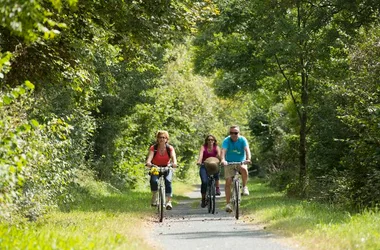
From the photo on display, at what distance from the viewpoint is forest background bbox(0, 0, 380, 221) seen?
11.4m

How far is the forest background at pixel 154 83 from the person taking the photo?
11368mm

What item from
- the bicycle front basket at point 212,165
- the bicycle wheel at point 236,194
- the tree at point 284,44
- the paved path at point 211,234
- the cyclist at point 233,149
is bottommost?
the paved path at point 211,234

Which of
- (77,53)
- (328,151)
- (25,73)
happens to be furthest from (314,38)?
(25,73)

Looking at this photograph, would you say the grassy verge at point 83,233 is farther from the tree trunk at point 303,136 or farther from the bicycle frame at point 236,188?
the tree trunk at point 303,136

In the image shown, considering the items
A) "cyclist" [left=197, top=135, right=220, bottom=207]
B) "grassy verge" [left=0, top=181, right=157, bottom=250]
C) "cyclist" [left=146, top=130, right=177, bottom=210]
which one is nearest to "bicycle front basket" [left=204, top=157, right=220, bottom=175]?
"cyclist" [left=197, top=135, right=220, bottom=207]

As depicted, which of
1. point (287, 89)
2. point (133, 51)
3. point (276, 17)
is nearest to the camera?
point (133, 51)

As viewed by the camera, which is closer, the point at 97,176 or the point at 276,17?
the point at 276,17

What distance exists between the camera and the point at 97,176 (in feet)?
106

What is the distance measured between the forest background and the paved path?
2279 millimetres

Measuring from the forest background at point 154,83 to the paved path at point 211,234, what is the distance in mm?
2279

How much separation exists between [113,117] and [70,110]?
941 cm

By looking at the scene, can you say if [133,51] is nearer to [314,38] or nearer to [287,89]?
[314,38]

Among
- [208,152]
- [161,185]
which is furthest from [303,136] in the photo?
[161,185]

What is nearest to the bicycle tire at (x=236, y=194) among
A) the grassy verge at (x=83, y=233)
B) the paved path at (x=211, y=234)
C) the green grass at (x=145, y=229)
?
the paved path at (x=211, y=234)
